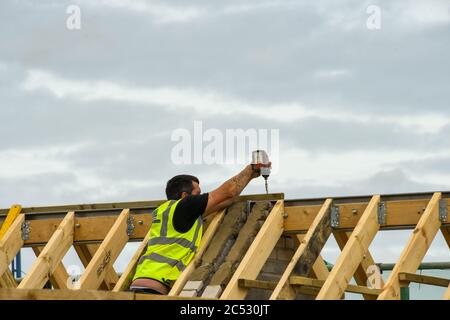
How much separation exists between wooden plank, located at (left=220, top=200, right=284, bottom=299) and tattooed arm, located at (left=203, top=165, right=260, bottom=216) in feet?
1.65

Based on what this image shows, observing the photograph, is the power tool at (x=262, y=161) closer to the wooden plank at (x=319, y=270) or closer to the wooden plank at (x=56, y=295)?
the wooden plank at (x=319, y=270)

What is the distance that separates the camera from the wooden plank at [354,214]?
37.6ft

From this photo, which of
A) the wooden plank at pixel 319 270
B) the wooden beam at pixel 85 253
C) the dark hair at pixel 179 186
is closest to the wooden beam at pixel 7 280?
the wooden beam at pixel 85 253

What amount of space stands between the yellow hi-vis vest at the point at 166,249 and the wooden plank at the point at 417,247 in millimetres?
2246

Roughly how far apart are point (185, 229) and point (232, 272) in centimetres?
72

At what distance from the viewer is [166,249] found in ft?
37.4

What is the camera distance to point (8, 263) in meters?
13.4

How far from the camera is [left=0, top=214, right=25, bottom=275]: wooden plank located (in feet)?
43.9

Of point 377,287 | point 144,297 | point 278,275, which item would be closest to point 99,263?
point 278,275

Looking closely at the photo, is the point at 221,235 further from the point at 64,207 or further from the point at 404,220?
the point at 64,207

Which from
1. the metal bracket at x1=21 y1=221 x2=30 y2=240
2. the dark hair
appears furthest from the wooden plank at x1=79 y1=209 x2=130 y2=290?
the metal bracket at x1=21 y1=221 x2=30 y2=240

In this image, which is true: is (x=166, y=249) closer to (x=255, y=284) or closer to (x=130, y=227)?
(x=255, y=284)

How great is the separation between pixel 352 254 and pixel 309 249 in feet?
1.85

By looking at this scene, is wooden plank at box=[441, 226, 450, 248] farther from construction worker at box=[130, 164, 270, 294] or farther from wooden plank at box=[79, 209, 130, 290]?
wooden plank at box=[79, 209, 130, 290]
